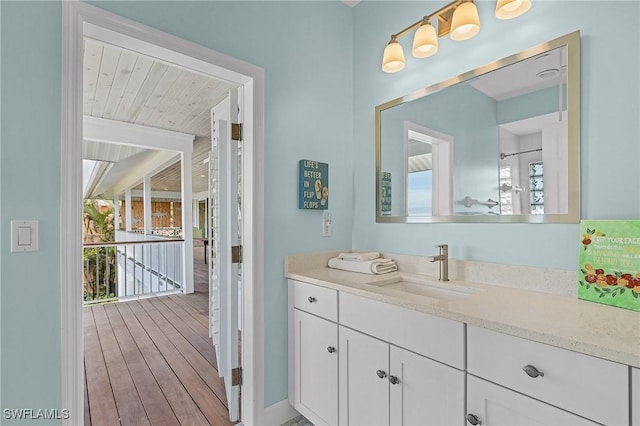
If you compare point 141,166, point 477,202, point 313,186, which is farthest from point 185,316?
point 141,166

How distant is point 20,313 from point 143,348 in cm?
214

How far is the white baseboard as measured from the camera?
1906mm

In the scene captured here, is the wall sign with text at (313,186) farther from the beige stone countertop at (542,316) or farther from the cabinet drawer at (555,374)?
the cabinet drawer at (555,374)

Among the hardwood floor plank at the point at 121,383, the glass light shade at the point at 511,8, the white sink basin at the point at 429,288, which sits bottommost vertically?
the hardwood floor plank at the point at 121,383

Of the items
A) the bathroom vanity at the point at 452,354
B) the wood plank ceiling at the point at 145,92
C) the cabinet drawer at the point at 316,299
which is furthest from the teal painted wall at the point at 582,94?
the wood plank ceiling at the point at 145,92

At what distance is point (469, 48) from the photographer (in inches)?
68.1

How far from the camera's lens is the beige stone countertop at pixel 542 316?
864 millimetres

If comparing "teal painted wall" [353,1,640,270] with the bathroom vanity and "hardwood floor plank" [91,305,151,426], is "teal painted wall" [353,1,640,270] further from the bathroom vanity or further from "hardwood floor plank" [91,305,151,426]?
"hardwood floor plank" [91,305,151,426]

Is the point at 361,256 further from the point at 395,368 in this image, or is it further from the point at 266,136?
the point at 266,136

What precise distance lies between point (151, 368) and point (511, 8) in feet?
10.8

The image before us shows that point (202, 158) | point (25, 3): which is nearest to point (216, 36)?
point (25, 3)

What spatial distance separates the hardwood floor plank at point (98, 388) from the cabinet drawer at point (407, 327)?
1.65 m

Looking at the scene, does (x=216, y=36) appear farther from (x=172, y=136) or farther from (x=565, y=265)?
(x=172, y=136)

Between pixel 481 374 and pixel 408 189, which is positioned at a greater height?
pixel 408 189
